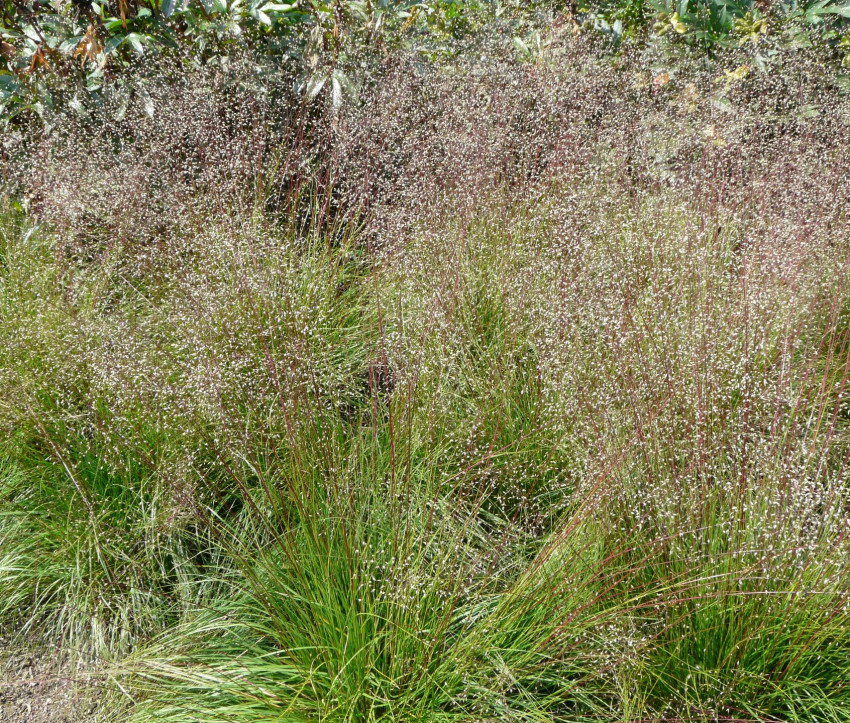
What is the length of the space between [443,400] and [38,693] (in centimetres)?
139

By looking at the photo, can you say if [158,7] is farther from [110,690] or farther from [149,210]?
[110,690]

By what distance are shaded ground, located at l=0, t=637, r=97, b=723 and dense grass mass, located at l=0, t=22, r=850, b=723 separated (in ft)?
0.22

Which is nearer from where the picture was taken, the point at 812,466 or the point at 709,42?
the point at 812,466

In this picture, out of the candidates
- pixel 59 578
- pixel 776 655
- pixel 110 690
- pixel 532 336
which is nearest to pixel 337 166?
pixel 532 336

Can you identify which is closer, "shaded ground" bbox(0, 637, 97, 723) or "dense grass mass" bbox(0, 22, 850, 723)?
"dense grass mass" bbox(0, 22, 850, 723)

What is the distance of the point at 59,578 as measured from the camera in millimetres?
2078

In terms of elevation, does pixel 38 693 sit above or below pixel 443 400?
below

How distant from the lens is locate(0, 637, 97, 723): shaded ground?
1801 mm

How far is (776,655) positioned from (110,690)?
1.56 metres

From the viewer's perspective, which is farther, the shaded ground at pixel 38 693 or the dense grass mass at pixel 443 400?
the shaded ground at pixel 38 693

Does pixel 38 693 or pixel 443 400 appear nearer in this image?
pixel 38 693

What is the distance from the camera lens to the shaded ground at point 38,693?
180cm

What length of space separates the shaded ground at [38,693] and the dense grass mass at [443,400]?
0.07 meters

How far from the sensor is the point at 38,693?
1.91 meters
